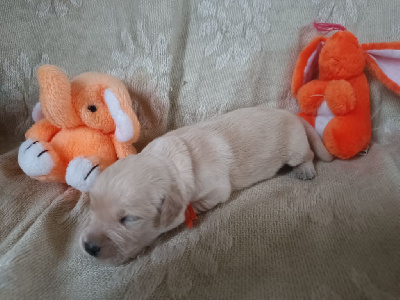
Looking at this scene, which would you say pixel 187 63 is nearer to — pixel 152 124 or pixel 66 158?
pixel 152 124

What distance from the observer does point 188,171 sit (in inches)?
43.8

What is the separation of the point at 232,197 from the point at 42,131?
0.86m

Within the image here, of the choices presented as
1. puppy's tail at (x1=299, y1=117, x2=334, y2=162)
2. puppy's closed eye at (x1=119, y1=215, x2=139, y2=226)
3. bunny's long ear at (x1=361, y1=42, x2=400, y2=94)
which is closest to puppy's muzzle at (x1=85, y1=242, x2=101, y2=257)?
puppy's closed eye at (x1=119, y1=215, x2=139, y2=226)

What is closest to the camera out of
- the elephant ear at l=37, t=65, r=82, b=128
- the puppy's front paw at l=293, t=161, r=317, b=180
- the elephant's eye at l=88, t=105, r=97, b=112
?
the elephant ear at l=37, t=65, r=82, b=128

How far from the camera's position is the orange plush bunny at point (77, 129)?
1153mm

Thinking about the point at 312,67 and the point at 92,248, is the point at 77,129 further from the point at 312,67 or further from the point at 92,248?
the point at 312,67

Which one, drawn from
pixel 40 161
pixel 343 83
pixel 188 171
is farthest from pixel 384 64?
pixel 40 161

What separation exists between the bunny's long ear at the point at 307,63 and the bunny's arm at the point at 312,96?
4 centimetres

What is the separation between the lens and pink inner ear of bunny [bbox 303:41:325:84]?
4.90 ft

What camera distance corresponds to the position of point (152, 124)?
62.2 inches

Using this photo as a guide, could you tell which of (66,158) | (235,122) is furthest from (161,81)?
(66,158)

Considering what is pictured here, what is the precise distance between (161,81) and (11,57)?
729 millimetres

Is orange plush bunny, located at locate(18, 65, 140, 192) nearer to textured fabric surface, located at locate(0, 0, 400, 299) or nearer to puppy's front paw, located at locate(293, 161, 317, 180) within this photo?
textured fabric surface, located at locate(0, 0, 400, 299)

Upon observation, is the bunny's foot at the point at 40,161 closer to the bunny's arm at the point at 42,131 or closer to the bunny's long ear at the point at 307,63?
the bunny's arm at the point at 42,131
